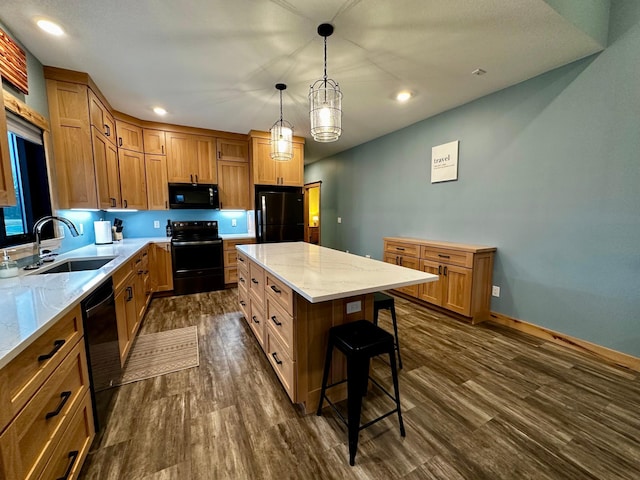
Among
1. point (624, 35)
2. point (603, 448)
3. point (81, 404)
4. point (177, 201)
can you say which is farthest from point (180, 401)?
point (624, 35)

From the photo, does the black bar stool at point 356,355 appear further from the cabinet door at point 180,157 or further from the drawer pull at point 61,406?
the cabinet door at point 180,157

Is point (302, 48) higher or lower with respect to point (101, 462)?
higher

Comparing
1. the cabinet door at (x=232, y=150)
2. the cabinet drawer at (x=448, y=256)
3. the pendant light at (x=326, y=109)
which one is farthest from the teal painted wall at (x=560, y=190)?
the cabinet door at (x=232, y=150)

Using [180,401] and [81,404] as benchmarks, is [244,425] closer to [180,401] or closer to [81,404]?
[180,401]

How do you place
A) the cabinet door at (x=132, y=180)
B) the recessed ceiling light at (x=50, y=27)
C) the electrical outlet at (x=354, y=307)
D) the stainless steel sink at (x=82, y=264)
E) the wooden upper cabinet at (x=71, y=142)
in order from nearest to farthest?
the electrical outlet at (x=354, y=307) < the recessed ceiling light at (x=50, y=27) < the stainless steel sink at (x=82, y=264) < the wooden upper cabinet at (x=71, y=142) < the cabinet door at (x=132, y=180)

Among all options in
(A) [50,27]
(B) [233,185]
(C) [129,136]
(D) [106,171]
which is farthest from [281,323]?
(C) [129,136]

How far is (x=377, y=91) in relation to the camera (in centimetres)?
288

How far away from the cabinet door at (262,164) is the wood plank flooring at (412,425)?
2886 mm

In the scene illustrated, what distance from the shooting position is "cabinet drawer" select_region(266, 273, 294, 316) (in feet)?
5.20

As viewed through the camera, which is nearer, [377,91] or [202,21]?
[202,21]

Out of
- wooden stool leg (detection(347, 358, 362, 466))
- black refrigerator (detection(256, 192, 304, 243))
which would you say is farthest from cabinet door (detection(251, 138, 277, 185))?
wooden stool leg (detection(347, 358, 362, 466))

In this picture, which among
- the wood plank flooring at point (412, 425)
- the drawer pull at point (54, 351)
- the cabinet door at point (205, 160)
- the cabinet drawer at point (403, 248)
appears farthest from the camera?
the cabinet door at point (205, 160)

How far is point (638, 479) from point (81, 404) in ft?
9.12

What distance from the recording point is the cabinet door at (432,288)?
323cm
